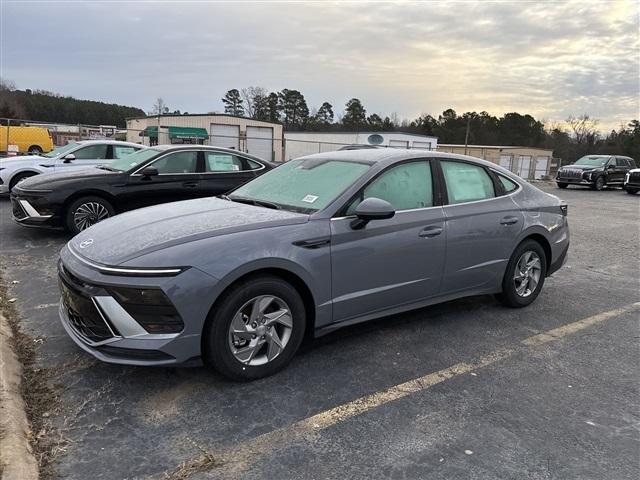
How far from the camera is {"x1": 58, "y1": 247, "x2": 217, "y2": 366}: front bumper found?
3.02 meters

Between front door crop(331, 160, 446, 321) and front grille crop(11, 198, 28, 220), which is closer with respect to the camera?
front door crop(331, 160, 446, 321)

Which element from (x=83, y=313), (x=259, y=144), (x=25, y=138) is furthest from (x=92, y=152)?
(x=259, y=144)

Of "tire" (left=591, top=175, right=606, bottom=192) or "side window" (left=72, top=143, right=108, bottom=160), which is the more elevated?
"side window" (left=72, top=143, right=108, bottom=160)

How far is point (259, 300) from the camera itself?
3334mm

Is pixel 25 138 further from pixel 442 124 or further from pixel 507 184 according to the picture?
pixel 442 124

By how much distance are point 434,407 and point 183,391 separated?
1.65 metres

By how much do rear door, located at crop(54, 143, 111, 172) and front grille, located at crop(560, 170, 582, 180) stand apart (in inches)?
905

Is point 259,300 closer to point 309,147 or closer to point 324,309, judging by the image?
point 324,309

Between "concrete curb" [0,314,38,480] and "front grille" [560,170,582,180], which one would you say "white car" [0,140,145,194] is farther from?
"front grille" [560,170,582,180]

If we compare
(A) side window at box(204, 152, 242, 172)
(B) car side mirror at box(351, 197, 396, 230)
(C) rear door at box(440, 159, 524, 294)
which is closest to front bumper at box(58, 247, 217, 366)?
(B) car side mirror at box(351, 197, 396, 230)

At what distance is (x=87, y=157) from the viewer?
1084 centimetres

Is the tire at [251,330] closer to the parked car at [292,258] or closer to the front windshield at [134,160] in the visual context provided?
the parked car at [292,258]

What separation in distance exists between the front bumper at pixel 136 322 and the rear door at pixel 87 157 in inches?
330

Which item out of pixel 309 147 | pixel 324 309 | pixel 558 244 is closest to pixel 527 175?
pixel 309 147
